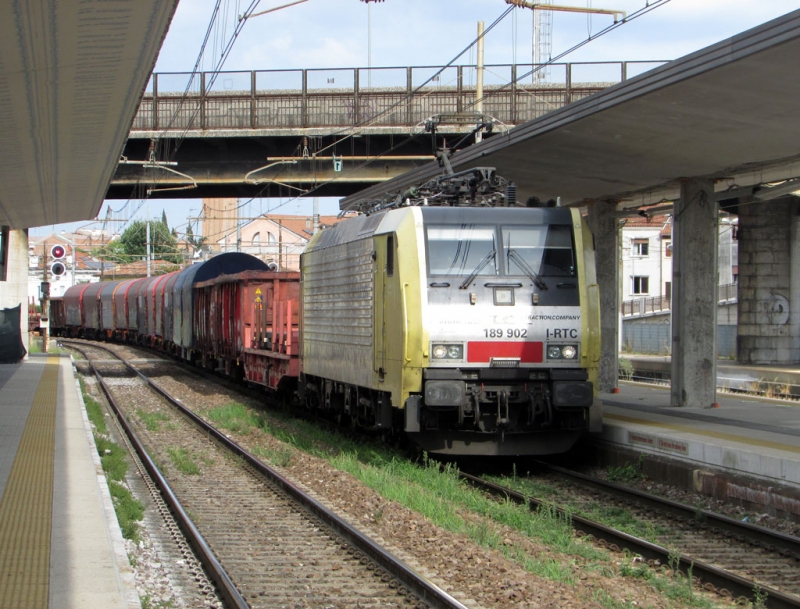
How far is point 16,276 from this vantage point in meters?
31.7

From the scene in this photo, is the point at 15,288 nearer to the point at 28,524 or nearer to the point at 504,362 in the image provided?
the point at 504,362

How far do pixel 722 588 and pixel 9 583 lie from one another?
190 inches

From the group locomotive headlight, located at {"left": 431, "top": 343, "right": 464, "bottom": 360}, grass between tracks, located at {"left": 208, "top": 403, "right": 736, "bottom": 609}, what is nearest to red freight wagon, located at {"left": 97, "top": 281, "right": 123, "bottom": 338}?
grass between tracks, located at {"left": 208, "top": 403, "right": 736, "bottom": 609}

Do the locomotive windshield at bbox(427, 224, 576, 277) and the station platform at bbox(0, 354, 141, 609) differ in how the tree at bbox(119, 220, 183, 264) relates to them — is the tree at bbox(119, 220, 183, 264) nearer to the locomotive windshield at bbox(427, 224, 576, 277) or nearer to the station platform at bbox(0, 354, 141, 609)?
the station platform at bbox(0, 354, 141, 609)

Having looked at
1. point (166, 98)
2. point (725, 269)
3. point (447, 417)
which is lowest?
A: point (447, 417)

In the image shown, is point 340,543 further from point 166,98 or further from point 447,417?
point 166,98

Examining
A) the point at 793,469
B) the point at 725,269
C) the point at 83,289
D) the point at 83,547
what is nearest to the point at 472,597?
the point at 83,547

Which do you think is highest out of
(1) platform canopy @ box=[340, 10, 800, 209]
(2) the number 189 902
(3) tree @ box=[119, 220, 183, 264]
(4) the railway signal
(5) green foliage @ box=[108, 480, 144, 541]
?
(3) tree @ box=[119, 220, 183, 264]

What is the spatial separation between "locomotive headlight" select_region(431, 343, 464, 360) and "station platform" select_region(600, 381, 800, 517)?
2.56 meters

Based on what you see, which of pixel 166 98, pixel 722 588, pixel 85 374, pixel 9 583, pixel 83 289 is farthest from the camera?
pixel 83 289

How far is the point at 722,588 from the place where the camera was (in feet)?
23.0

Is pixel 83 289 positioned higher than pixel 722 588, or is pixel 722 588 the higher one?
pixel 83 289

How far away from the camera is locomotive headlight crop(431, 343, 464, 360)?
10.9 meters

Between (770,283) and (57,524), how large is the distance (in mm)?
28746
